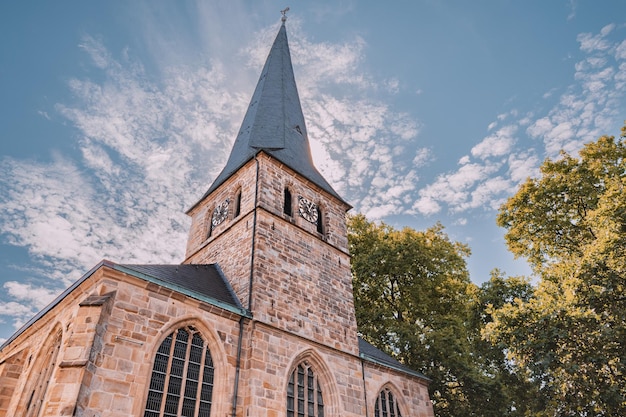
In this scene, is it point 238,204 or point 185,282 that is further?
point 238,204

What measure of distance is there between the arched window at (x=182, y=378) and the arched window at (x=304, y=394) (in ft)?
7.27

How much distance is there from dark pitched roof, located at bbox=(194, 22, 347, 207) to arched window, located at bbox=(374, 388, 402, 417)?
7222 mm

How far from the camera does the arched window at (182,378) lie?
27.4 feet

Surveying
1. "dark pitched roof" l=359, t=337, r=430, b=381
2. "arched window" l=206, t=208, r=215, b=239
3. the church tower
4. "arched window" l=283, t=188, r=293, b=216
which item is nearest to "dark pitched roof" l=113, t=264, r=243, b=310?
the church tower

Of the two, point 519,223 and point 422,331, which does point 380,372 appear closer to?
point 422,331

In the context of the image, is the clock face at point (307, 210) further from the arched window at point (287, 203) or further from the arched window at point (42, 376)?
the arched window at point (42, 376)

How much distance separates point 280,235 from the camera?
43.0ft

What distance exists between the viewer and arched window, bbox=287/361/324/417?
10.4 metres

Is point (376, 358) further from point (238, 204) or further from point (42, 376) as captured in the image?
point (42, 376)

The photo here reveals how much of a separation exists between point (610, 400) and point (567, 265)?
11.2 feet

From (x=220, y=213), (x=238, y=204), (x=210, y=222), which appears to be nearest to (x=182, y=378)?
(x=238, y=204)

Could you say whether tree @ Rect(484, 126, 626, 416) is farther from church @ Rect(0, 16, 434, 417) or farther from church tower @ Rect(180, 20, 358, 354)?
church tower @ Rect(180, 20, 358, 354)

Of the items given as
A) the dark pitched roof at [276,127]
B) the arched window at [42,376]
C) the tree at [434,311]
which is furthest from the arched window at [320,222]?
the arched window at [42,376]

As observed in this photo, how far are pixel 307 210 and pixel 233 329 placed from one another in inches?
230
